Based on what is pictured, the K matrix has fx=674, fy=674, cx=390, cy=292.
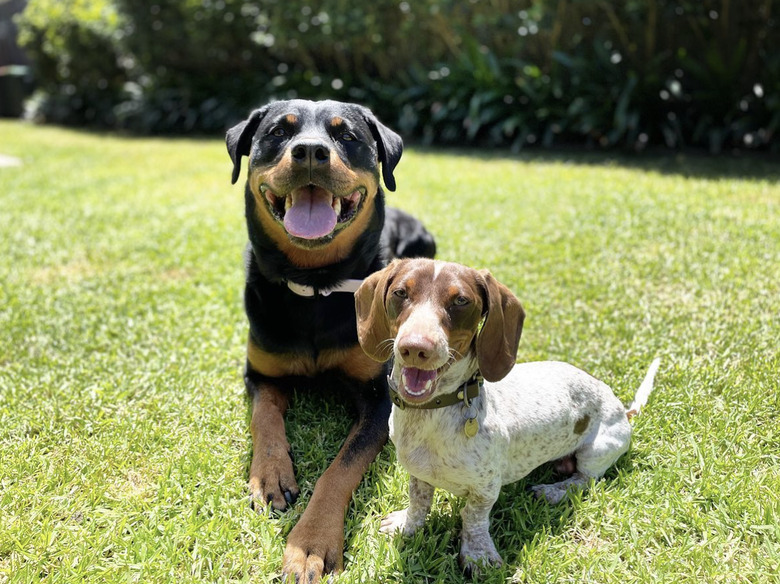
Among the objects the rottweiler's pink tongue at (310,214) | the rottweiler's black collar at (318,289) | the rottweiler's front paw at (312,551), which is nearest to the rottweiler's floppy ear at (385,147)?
the rottweiler's pink tongue at (310,214)

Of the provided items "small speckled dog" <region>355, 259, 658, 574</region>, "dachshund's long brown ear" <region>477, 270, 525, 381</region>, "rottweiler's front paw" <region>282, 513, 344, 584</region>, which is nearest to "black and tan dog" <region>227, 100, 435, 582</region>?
"rottweiler's front paw" <region>282, 513, 344, 584</region>

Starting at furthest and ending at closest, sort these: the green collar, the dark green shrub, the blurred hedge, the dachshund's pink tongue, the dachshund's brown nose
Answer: the dark green shrub < the blurred hedge < the green collar < the dachshund's pink tongue < the dachshund's brown nose

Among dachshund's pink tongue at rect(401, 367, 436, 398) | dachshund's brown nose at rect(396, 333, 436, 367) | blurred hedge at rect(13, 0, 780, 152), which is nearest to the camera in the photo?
dachshund's brown nose at rect(396, 333, 436, 367)

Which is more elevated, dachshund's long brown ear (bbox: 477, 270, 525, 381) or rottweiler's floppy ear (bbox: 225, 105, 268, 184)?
rottweiler's floppy ear (bbox: 225, 105, 268, 184)

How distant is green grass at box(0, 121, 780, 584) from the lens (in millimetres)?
2439

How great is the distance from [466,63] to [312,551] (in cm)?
858

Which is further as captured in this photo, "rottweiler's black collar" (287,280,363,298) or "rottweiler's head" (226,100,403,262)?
"rottweiler's black collar" (287,280,363,298)

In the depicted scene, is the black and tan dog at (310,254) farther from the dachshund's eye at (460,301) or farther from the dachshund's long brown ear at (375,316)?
the dachshund's eye at (460,301)

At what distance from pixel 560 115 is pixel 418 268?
760 cm

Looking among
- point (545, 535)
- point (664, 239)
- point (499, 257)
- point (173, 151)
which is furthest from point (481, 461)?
point (173, 151)

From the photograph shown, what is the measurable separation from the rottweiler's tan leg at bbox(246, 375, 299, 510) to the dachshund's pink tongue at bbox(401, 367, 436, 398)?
0.91m

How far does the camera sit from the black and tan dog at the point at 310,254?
10.1 ft

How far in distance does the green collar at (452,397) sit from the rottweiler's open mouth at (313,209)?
3.28 feet

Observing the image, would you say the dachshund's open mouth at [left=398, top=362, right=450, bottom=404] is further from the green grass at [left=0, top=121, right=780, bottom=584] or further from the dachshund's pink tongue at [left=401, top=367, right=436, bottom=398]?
the green grass at [left=0, top=121, right=780, bottom=584]
